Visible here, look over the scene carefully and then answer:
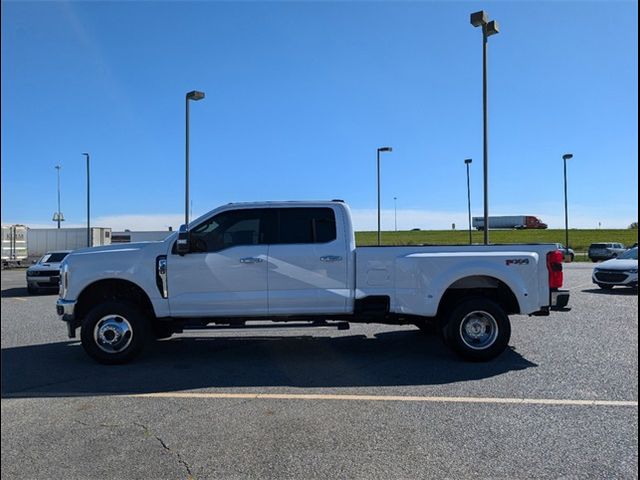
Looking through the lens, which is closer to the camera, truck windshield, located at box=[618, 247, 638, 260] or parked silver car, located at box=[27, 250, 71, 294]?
parked silver car, located at box=[27, 250, 71, 294]

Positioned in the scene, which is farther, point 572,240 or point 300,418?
point 572,240

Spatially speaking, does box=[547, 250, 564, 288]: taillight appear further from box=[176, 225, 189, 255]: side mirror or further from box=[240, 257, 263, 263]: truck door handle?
box=[176, 225, 189, 255]: side mirror

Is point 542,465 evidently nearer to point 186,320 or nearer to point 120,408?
point 120,408

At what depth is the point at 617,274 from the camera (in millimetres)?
15867

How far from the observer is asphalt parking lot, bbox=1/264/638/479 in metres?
3.66

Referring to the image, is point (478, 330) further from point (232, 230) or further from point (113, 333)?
point (113, 333)

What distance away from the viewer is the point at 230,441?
4129 millimetres

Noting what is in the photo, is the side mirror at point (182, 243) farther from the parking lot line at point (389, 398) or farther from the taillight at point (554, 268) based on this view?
the taillight at point (554, 268)

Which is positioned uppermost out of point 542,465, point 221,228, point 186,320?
point 221,228

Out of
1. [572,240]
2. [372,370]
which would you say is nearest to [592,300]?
[372,370]

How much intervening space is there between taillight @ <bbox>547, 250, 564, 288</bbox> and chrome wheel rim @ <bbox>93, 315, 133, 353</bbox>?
18.0 ft

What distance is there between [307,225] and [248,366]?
6.57 feet

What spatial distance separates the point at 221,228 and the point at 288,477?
163 inches

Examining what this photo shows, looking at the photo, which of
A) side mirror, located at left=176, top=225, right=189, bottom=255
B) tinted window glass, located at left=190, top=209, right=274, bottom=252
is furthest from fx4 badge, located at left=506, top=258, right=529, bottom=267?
side mirror, located at left=176, top=225, right=189, bottom=255
